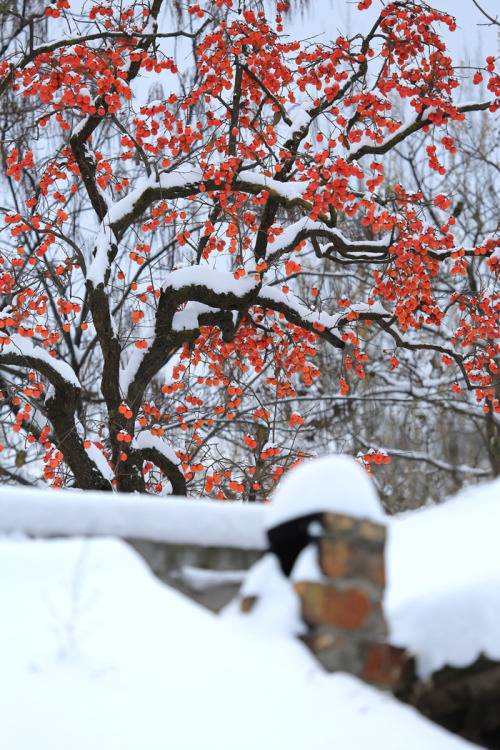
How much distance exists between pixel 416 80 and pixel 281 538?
5.04 metres

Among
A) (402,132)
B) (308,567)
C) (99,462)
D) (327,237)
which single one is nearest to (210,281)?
(327,237)

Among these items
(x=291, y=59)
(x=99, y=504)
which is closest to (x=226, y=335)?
(x=291, y=59)

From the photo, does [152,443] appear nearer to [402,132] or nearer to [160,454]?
[160,454]

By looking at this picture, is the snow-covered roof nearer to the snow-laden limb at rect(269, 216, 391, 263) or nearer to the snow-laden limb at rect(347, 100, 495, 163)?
the snow-laden limb at rect(269, 216, 391, 263)

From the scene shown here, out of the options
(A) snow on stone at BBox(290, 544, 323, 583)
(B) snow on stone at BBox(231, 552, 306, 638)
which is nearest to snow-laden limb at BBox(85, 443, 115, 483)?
(B) snow on stone at BBox(231, 552, 306, 638)

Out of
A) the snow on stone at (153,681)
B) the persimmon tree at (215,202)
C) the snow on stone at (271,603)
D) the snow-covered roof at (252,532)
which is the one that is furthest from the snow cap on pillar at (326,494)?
the persimmon tree at (215,202)

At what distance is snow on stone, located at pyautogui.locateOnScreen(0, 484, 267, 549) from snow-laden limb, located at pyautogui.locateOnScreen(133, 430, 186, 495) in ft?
12.1

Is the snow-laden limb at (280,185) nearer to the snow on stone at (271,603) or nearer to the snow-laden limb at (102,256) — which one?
the snow-laden limb at (102,256)

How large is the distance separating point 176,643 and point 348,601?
47 cm

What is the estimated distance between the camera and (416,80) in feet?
19.4

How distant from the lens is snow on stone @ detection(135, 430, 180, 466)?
235 inches

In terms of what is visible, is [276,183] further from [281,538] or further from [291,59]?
[281,538]

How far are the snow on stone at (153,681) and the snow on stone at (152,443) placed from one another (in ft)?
12.8

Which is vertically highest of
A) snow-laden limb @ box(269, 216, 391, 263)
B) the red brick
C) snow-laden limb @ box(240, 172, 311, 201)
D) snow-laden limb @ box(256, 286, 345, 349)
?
snow-laden limb @ box(240, 172, 311, 201)
